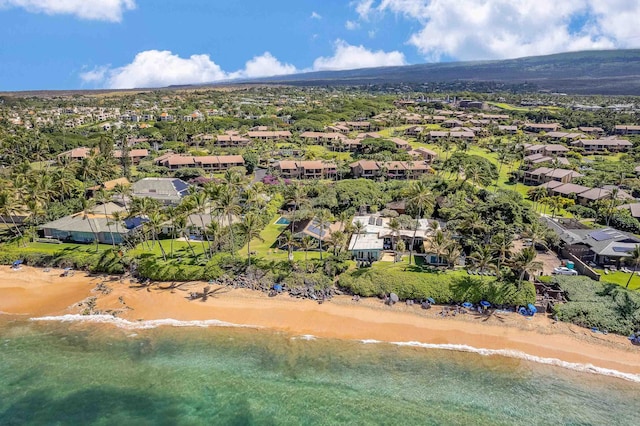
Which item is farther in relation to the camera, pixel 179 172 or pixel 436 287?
pixel 179 172

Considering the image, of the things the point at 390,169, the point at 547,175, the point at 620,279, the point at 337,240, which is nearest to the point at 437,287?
the point at 337,240

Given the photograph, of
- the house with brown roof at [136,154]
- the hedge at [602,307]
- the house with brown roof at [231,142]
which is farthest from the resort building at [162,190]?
the hedge at [602,307]

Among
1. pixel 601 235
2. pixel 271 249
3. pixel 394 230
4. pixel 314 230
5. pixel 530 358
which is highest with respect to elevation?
pixel 394 230

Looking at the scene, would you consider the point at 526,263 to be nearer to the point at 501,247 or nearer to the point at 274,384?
the point at 501,247

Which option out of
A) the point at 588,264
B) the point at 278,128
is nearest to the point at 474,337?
the point at 588,264

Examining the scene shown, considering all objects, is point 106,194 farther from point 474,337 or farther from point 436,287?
point 474,337

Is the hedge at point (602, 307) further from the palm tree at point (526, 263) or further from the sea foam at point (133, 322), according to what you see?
the sea foam at point (133, 322)

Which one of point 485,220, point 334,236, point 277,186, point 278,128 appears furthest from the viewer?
point 278,128
